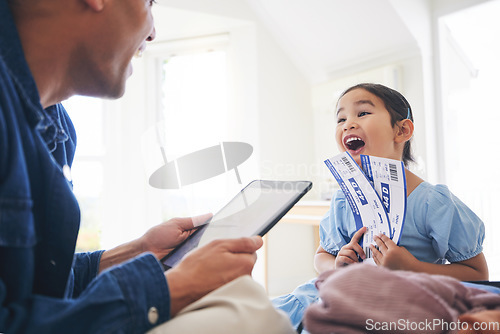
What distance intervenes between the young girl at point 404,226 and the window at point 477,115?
6.36ft

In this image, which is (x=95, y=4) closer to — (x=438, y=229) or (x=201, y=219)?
(x=201, y=219)

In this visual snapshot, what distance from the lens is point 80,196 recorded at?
3.17 meters

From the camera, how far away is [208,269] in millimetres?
548

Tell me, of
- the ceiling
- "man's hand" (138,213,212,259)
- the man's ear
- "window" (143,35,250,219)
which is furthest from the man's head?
"window" (143,35,250,219)

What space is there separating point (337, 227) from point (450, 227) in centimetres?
29

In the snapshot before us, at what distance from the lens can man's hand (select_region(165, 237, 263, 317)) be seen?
53 centimetres

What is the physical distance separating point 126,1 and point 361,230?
680mm

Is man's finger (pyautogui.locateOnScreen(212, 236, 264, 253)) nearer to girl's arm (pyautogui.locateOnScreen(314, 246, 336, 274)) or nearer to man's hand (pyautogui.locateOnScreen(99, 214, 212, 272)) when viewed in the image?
man's hand (pyautogui.locateOnScreen(99, 214, 212, 272))

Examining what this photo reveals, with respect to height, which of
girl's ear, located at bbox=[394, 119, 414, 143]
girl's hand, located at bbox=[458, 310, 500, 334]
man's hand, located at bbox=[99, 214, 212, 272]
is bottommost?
girl's hand, located at bbox=[458, 310, 500, 334]

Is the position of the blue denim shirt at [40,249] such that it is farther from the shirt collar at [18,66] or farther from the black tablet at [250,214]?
the black tablet at [250,214]

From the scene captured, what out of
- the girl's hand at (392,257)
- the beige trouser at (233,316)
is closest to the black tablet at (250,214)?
the beige trouser at (233,316)

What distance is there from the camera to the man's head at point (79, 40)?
643 mm

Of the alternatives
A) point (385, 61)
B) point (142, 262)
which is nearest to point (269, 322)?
point (142, 262)

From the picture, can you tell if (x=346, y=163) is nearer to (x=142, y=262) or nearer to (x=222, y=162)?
(x=142, y=262)
